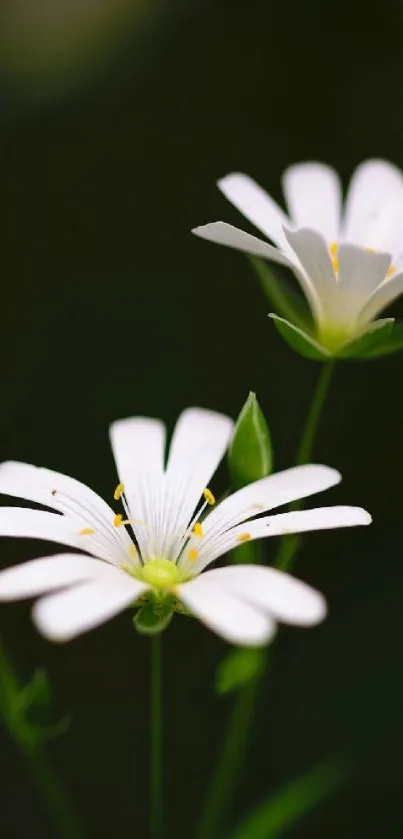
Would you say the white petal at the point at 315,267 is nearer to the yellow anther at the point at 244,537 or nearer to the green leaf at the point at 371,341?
the green leaf at the point at 371,341

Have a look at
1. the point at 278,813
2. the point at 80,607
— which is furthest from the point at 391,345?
the point at 278,813

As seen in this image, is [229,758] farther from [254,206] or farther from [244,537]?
[254,206]

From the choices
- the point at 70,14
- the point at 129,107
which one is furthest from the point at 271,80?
the point at 70,14

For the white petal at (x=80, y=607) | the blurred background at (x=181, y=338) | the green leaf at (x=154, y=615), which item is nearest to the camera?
the white petal at (x=80, y=607)

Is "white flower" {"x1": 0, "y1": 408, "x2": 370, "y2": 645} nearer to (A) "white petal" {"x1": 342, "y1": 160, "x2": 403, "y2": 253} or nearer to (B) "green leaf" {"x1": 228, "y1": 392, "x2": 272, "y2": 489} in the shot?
(B) "green leaf" {"x1": 228, "y1": 392, "x2": 272, "y2": 489}

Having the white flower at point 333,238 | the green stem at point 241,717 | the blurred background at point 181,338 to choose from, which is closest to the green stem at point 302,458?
the green stem at point 241,717

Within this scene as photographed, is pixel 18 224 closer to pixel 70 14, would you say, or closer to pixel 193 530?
pixel 70 14
